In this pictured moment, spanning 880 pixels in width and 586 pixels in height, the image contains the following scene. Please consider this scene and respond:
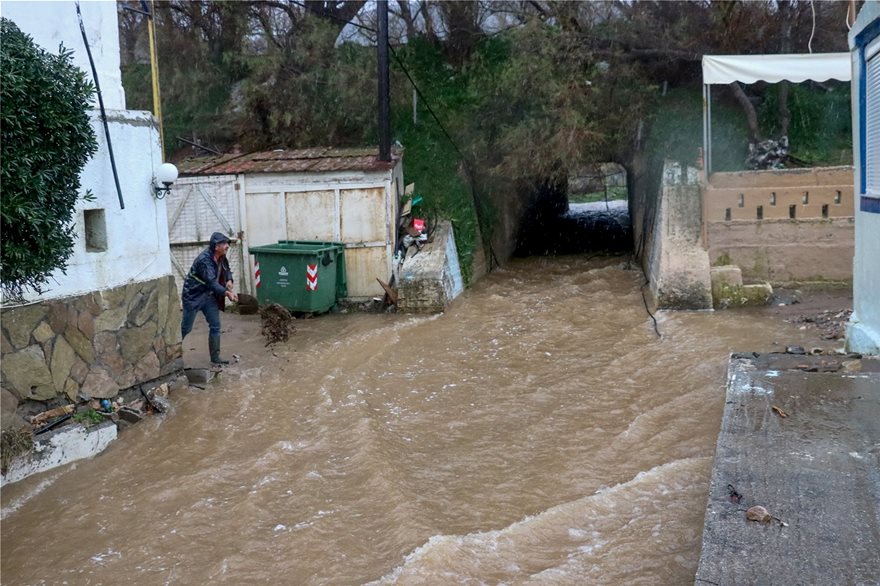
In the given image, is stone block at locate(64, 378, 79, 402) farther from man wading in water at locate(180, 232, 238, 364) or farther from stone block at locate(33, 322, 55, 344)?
man wading in water at locate(180, 232, 238, 364)

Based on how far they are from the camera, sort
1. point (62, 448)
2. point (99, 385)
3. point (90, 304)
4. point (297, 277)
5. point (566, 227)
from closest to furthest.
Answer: point (62, 448) < point (90, 304) < point (99, 385) < point (297, 277) < point (566, 227)

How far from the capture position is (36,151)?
17.3 ft

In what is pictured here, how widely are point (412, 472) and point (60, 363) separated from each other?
346 centimetres

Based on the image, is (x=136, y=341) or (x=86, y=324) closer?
(x=86, y=324)

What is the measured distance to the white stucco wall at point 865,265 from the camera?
24.3 ft

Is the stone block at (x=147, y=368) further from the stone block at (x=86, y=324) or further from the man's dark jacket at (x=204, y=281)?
the man's dark jacket at (x=204, y=281)

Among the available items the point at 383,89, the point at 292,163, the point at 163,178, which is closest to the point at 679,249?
the point at 383,89

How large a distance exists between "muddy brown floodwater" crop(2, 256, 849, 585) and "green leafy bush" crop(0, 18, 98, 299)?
2.01 meters

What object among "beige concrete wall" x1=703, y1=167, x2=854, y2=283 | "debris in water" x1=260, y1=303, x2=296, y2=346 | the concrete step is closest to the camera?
"debris in water" x1=260, y1=303, x2=296, y2=346

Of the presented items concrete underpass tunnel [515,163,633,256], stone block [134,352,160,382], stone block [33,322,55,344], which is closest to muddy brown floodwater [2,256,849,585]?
stone block [134,352,160,382]

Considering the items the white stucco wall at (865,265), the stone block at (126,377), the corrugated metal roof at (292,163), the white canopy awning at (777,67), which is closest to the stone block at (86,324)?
the stone block at (126,377)

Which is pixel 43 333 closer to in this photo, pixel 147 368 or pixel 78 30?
pixel 147 368

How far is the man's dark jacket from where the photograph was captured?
954cm

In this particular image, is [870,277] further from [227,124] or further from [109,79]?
[227,124]
